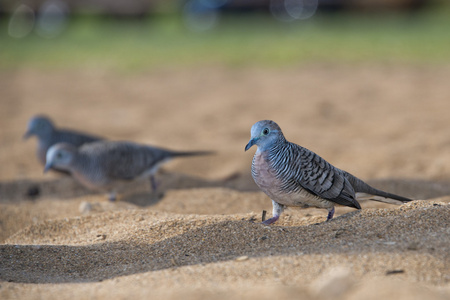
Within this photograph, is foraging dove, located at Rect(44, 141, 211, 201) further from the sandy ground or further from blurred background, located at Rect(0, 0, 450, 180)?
blurred background, located at Rect(0, 0, 450, 180)

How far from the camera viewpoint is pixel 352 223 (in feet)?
12.9

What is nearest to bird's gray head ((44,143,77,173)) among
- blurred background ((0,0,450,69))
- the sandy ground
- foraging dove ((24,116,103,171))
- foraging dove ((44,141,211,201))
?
foraging dove ((44,141,211,201))

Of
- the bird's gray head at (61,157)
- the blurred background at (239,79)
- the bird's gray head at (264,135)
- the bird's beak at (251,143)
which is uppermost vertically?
the blurred background at (239,79)

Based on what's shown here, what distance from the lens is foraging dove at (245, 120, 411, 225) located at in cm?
405

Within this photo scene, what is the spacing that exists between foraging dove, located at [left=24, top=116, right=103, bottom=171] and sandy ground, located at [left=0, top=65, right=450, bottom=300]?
390 millimetres

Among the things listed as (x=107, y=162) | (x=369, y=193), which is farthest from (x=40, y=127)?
(x=369, y=193)

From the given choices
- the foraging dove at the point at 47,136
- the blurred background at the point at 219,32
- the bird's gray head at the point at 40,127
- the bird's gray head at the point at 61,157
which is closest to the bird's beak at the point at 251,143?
the bird's gray head at the point at 61,157

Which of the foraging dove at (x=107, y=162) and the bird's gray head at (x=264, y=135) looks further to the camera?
the foraging dove at (x=107, y=162)

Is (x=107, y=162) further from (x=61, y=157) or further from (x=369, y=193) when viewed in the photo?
(x=369, y=193)

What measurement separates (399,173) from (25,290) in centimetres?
436

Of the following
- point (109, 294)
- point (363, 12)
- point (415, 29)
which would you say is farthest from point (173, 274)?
point (363, 12)

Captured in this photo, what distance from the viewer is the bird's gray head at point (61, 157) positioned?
20.9ft

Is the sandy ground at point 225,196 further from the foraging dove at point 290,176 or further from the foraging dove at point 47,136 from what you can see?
the foraging dove at point 47,136

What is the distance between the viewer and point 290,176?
4051mm
